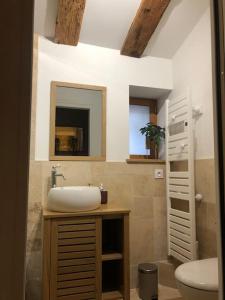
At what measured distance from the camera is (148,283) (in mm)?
2191

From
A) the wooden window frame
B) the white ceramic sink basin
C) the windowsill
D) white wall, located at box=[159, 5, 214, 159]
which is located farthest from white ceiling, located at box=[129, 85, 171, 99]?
the white ceramic sink basin

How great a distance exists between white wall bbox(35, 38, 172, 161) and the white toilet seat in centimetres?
115

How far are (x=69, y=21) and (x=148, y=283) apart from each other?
7.61 feet

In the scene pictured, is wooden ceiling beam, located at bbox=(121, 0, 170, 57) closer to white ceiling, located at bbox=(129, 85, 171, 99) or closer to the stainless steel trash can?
white ceiling, located at bbox=(129, 85, 171, 99)

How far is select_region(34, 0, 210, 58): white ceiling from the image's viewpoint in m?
2.09

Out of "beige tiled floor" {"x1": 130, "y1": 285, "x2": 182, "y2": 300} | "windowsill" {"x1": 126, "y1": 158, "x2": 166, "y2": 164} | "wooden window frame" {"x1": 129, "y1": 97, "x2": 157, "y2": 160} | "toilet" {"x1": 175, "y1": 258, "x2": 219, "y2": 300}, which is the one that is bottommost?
"beige tiled floor" {"x1": 130, "y1": 285, "x2": 182, "y2": 300}

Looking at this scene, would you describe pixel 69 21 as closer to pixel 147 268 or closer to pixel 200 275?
pixel 200 275

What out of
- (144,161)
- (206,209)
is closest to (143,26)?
(144,161)

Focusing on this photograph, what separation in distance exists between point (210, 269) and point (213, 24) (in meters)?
1.46

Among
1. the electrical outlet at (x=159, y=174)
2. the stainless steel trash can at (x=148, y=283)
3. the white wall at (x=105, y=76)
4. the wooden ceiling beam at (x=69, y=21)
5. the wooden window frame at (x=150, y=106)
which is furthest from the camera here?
the wooden window frame at (x=150, y=106)

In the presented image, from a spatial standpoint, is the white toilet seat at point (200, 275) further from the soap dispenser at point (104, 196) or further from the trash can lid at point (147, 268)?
the soap dispenser at point (104, 196)

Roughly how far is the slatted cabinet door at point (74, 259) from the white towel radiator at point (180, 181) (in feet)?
2.71

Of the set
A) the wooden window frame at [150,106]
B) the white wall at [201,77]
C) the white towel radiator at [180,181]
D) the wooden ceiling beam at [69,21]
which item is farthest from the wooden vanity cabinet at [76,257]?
the wooden ceiling beam at [69,21]

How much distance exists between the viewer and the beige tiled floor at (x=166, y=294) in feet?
7.27
